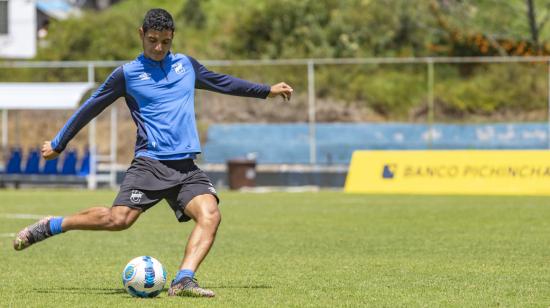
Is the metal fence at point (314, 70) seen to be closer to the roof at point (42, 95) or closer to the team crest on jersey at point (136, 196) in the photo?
the roof at point (42, 95)

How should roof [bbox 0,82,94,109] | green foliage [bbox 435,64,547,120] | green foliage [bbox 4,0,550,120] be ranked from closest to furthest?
1. roof [bbox 0,82,94,109]
2. green foliage [bbox 435,64,547,120]
3. green foliage [bbox 4,0,550,120]

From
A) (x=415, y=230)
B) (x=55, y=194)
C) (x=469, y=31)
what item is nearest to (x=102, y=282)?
(x=415, y=230)

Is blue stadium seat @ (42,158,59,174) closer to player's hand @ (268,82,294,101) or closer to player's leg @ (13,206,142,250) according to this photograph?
player's leg @ (13,206,142,250)

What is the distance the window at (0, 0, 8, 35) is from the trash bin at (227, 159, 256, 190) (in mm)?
11782

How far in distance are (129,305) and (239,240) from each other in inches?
248

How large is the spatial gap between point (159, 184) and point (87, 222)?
64 centimetres

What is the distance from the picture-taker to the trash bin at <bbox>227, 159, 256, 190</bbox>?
92.7 ft

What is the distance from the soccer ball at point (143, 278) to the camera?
28.6ft

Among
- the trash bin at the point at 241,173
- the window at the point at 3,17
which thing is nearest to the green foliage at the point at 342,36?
the window at the point at 3,17

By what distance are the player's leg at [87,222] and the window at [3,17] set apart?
28508 millimetres

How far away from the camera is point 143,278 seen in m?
8.71

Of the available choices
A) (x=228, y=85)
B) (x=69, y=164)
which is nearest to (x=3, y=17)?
(x=69, y=164)

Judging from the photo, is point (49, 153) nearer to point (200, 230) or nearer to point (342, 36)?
point (200, 230)

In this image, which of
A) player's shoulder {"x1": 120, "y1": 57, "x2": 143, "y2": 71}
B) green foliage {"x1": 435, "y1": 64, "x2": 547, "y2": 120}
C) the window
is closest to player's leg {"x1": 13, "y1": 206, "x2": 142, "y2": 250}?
player's shoulder {"x1": 120, "y1": 57, "x2": 143, "y2": 71}
